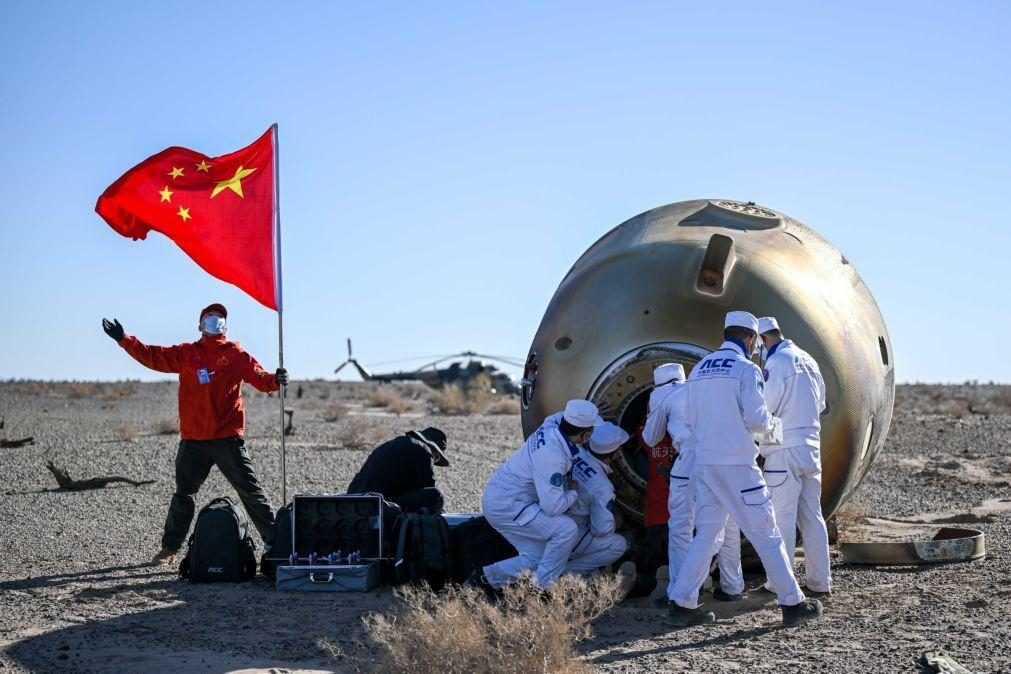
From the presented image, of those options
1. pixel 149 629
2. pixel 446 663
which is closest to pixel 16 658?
pixel 149 629

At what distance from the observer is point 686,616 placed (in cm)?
825

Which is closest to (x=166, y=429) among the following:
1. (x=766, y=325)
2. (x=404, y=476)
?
(x=404, y=476)

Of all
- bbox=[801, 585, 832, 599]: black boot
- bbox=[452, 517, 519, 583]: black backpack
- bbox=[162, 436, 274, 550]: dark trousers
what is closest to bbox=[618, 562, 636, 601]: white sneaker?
bbox=[452, 517, 519, 583]: black backpack

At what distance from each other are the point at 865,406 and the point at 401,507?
388 cm

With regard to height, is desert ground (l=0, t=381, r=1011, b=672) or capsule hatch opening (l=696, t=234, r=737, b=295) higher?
capsule hatch opening (l=696, t=234, r=737, b=295)

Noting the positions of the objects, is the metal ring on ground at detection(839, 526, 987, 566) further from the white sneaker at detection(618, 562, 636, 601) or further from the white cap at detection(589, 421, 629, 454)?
the white cap at detection(589, 421, 629, 454)

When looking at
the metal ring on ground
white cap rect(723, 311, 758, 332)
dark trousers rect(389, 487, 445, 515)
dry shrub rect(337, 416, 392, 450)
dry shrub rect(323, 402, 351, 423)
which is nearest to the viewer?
white cap rect(723, 311, 758, 332)

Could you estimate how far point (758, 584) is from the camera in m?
9.66

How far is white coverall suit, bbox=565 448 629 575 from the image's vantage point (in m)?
9.07

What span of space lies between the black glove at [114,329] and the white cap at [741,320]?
18.0 feet

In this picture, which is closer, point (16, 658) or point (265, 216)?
point (16, 658)

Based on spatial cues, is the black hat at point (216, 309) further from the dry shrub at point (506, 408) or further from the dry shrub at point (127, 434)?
the dry shrub at point (506, 408)

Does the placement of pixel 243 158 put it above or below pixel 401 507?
above

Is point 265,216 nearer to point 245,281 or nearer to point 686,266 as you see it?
point 245,281
